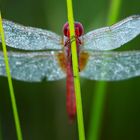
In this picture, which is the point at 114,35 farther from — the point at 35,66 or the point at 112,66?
the point at 35,66

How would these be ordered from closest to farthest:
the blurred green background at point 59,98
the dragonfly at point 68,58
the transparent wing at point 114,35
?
the transparent wing at point 114,35, the dragonfly at point 68,58, the blurred green background at point 59,98

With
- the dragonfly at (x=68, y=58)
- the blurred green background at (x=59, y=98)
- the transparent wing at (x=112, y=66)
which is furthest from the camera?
the blurred green background at (x=59, y=98)

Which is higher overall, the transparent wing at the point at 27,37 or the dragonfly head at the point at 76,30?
the transparent wing at the point at 27,37

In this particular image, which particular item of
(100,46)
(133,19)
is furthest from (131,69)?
(133,19)

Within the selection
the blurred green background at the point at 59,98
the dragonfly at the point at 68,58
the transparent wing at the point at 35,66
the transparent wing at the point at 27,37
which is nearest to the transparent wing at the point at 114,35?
the dragonfly at the point at 68,58

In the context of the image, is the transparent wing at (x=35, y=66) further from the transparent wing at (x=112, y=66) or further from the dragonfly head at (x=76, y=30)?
the dragonfly head at (x=76, y=30)

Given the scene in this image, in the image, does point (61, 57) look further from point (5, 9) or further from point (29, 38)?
point (5, 9)

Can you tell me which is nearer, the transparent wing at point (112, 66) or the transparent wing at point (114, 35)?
the transparent wing at point (114, 35)
